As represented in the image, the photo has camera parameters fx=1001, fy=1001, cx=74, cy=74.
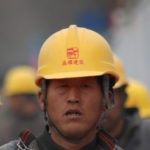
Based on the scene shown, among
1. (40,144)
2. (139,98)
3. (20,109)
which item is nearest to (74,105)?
(40,144)

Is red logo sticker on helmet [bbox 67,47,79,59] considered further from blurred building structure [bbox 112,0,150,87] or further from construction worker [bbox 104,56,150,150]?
blurred building structure [bbox 112,0,150,87]

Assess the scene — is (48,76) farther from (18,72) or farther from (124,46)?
(124,46)

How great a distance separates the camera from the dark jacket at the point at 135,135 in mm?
8992

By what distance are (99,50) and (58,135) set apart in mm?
661

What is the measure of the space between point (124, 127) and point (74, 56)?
2832 millimetres

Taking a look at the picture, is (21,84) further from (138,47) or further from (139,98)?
(138,47)

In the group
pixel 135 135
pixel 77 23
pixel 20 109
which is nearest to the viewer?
pixel 135 135

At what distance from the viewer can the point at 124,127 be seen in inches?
367

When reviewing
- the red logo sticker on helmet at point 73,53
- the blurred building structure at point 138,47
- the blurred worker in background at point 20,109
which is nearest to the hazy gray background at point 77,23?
the blurred building structure at point 138,47

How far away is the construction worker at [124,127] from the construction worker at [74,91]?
7.60 feet

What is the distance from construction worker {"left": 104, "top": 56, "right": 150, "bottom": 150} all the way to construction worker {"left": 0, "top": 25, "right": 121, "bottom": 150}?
2316mm

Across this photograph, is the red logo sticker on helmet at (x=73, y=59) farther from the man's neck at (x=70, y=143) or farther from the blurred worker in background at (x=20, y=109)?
the blurred worker in background at (x=20, y=109)

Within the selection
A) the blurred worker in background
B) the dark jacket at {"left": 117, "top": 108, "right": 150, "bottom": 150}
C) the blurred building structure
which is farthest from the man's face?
the blurred building structure

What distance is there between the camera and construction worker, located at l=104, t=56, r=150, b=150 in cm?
906
